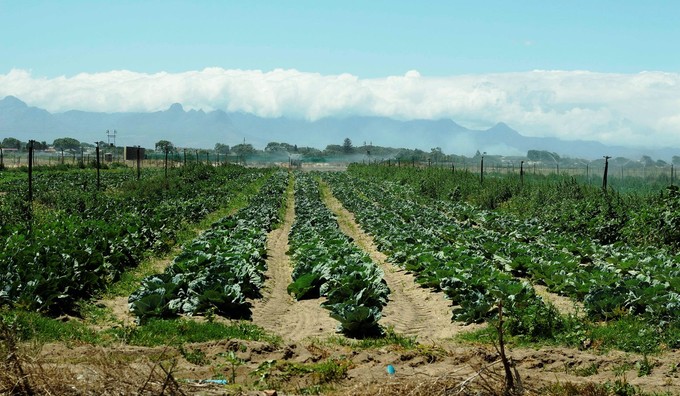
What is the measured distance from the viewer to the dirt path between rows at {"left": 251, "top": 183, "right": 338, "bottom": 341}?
10.9 m

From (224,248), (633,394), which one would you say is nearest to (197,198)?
(224,248)

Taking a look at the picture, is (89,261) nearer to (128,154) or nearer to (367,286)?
(367,286)

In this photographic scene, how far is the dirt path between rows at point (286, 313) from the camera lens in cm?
1092

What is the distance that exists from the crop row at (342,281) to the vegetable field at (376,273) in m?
0.03

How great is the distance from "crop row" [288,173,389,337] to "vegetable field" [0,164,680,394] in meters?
0.03

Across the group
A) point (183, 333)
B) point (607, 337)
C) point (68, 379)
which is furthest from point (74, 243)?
point (607, 337)

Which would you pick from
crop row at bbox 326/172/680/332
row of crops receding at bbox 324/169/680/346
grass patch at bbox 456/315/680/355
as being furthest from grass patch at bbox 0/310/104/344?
crop row at bbox 326/172/680/332

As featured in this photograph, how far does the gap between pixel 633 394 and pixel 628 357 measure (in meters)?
1.47

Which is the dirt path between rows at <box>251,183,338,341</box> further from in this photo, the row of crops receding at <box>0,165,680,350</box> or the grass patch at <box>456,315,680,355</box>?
the grass patch at <box>456,315,680,355</box>

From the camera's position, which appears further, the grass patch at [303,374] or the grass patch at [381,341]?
the grass patch at [381,341]

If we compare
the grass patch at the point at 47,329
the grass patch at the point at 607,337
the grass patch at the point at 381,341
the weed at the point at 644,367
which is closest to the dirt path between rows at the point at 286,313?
the grass patch at the point at 381,341

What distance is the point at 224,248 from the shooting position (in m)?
16.2

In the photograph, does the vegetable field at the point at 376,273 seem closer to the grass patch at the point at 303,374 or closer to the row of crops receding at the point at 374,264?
the row of crops receding at the point at 374,264

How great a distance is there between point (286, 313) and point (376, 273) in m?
1.89
